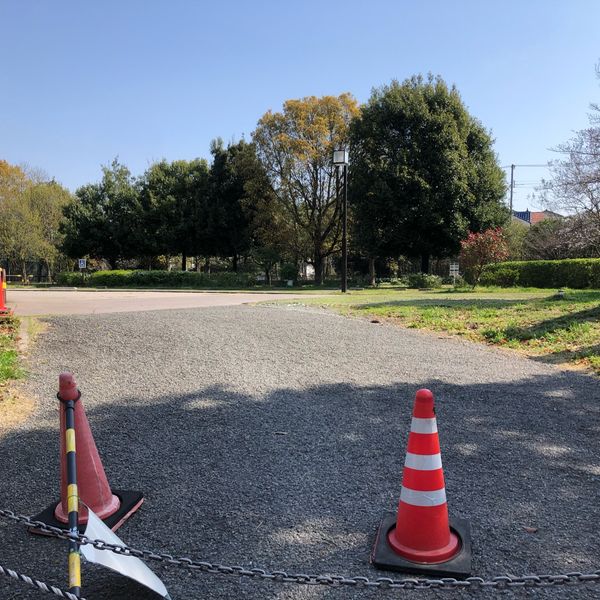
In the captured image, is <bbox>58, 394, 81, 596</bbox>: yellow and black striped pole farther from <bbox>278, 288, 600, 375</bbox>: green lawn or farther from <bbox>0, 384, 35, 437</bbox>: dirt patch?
<bbox>278, 288, 600, 375</bbox>: green lawn

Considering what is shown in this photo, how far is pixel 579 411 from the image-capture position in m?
5.00

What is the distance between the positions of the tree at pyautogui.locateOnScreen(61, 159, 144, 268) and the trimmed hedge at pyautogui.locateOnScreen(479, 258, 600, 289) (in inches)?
1037

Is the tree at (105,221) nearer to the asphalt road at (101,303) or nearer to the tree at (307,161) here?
the tree at (307,161)

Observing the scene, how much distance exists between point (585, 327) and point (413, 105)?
2482 cm

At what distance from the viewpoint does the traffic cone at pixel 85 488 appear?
285cm

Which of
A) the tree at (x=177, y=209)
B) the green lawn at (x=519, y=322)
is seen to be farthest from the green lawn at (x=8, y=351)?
the tree at (x=177, y=209)

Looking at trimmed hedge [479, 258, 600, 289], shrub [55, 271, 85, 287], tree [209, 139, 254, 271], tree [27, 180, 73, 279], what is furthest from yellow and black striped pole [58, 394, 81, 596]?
tree [27, 180, 73, 279]

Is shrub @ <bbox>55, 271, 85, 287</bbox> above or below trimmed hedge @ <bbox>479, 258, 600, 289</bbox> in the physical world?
below

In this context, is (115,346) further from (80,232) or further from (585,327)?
(80,232)

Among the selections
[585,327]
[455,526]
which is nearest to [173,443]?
[455,526]

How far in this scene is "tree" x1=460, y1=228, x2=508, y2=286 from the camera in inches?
912

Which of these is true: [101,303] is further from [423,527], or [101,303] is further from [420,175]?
[420,175]

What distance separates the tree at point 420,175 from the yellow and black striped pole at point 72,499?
28.5 metres

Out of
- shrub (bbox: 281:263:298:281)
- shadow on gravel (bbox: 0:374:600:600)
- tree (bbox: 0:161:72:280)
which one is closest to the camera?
shadow on gravel (bbox: 0:374:600:600)
